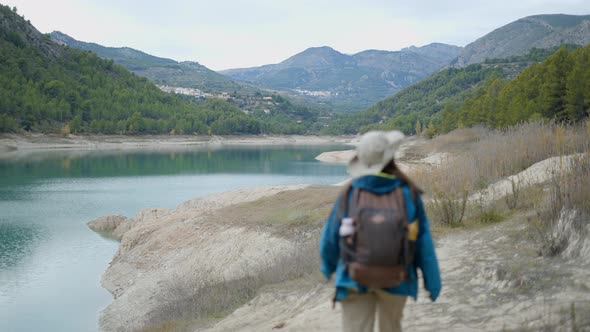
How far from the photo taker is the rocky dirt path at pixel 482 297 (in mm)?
4992

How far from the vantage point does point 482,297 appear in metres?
5.72

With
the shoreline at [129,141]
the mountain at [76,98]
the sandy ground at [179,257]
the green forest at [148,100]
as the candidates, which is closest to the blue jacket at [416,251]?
the sandy ground at [179,257]

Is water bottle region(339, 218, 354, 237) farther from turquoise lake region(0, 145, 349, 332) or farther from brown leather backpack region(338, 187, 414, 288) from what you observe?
turquoise lake region(0, 145, 349, 332)

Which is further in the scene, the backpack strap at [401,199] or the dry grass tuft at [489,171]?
the dry grass tuft at [489,171]

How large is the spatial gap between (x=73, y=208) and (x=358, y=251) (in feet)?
104

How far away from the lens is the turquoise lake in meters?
15.2

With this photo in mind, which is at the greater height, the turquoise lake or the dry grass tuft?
the dry grass tuft

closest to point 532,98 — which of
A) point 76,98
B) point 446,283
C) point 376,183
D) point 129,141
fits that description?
point 446,283

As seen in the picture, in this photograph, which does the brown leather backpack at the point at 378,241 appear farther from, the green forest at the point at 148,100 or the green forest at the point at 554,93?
the green forest at the point at 148,100

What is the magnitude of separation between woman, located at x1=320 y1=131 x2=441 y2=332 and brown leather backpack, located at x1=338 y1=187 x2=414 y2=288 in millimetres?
11

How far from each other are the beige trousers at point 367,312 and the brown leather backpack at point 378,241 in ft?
0.76

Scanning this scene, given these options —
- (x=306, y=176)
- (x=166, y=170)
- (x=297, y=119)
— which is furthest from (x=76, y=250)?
(x=297, y=119)

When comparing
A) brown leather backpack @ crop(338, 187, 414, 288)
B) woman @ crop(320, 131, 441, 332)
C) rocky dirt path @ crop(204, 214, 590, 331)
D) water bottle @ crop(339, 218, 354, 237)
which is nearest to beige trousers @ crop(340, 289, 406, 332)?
woman @ crop(320, 131, 441, 332)

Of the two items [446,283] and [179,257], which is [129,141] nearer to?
[179,257]
